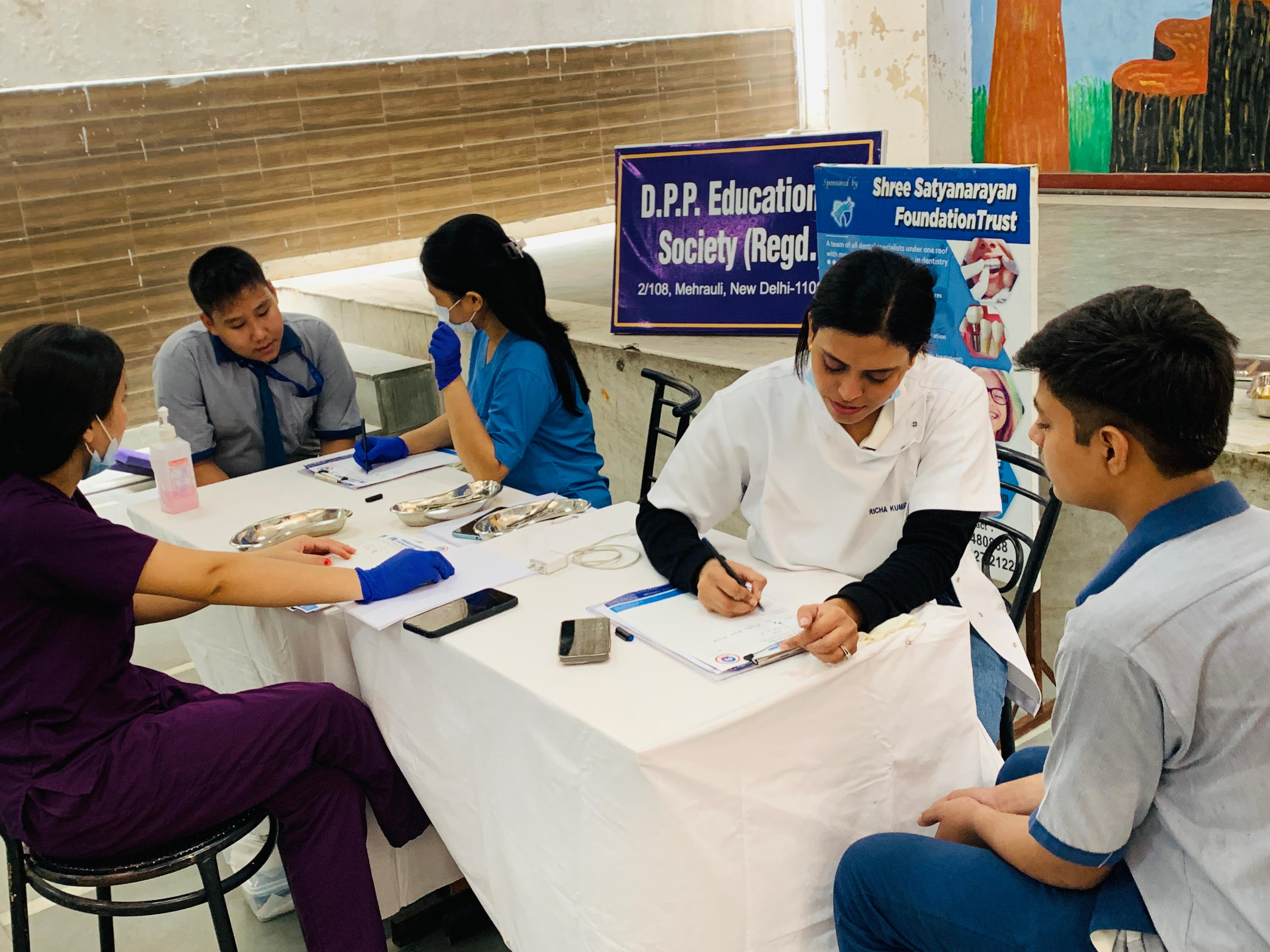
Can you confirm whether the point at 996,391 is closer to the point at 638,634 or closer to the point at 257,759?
the point at 638,634

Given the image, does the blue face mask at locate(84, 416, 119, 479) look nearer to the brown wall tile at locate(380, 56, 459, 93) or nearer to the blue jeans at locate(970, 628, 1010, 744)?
the blue jeans at locate(970, 628, 1010, 744)

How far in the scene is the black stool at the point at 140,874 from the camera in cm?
157

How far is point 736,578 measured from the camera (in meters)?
1.67

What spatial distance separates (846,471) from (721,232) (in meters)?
2.39

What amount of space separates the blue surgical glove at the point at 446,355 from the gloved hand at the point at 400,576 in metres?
0.65

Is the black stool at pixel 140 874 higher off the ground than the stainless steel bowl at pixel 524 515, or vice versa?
the stainless steel bowl at pixel 524 515

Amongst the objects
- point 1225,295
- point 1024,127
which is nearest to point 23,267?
point 1225,295

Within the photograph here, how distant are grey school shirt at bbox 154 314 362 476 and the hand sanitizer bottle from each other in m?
0.42

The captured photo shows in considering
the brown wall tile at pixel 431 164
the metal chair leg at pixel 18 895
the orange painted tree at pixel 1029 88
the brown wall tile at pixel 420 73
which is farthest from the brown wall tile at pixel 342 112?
the metal chair leg at pixel 18 895

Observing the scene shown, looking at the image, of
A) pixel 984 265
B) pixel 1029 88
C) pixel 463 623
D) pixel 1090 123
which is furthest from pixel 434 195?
pixel 463 623

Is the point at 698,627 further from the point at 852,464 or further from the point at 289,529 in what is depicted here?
the point at 289,529

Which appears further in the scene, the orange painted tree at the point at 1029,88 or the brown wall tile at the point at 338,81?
the orange painted tree at the point at 1029,88

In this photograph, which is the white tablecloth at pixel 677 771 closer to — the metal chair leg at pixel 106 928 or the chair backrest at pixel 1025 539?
the chair backrest at pixel 1025 539

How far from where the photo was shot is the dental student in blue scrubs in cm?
243
